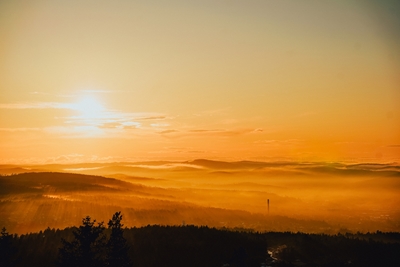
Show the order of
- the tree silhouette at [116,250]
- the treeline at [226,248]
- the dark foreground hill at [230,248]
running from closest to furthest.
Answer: the tree silhouette at [116,250]
the treeline at [226,248]
the dark foreground hill at [230,248]

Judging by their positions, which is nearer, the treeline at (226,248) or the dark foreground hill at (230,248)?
the treeline at (226,248)


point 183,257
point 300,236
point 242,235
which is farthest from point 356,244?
point 183,257

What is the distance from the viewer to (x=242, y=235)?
139 metres

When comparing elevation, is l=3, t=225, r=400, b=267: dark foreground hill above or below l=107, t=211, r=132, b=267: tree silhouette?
below

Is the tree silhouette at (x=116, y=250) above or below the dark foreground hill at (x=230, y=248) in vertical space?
above

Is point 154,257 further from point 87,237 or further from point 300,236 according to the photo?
point 87,237

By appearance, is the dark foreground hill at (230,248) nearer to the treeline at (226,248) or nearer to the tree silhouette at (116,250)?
the treeline at (226,248)

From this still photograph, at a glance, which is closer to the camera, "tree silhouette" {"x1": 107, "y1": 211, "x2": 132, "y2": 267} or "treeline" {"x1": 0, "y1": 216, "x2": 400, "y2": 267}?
"tree silhouette" {"x1": 107, "y1": 211, "x2": 132, "y2": 267}

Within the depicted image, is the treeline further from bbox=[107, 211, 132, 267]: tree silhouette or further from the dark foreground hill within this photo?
bbox=[107, 211, 132, 267]: tree silhouette

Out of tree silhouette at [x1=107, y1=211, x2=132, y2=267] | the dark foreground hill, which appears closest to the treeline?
the dark foreground hill

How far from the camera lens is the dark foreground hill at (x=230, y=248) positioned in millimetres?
103125

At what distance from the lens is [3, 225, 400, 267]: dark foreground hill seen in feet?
338

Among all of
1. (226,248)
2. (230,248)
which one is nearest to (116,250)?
(226,248)

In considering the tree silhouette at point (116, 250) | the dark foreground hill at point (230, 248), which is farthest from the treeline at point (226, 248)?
the tree silhouette at point (116, 250)
